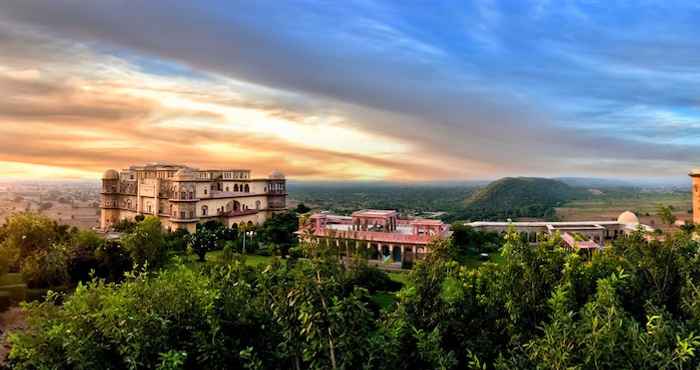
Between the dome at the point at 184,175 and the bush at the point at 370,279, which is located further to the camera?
the dome at the point at 184,175

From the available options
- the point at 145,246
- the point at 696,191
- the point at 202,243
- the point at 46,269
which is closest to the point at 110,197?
the point at 202,243

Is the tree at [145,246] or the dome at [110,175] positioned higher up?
the dome at [110,175]

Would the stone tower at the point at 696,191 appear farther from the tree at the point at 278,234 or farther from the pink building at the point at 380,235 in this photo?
the tree at the point at 278,234

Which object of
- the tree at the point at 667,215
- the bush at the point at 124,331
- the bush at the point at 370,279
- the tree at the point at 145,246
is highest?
the tree at the point at 667,215

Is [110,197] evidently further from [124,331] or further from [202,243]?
[124,331]

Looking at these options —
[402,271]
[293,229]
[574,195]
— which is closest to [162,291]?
[402,271]

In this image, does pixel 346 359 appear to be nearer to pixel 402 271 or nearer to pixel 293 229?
pixel 402 271

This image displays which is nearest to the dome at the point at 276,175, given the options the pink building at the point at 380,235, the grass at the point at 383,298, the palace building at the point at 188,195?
the palace building at the point at 188,195
